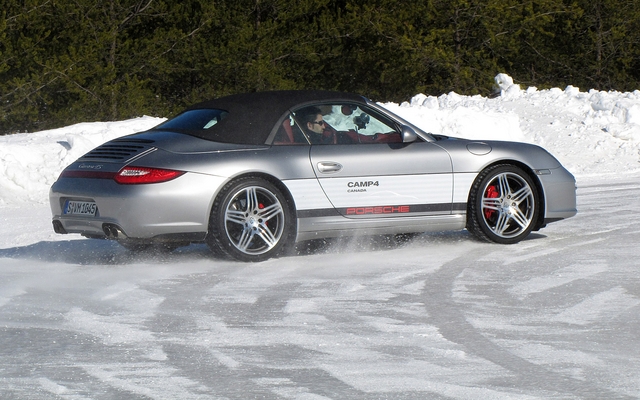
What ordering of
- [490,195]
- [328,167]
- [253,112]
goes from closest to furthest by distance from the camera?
[328,167], [253,112], [490,195]

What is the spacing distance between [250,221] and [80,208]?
133cm

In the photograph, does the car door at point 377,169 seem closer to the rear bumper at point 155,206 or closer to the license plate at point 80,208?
the rear bumper at point 155,206

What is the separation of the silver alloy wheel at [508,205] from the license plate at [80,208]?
10.9 ft

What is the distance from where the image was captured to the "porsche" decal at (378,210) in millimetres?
8922

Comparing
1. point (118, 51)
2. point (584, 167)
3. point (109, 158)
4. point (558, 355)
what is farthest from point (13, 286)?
point (118, 51)

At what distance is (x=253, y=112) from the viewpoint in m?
8.91

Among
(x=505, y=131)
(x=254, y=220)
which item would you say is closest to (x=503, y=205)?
(x=254, y=220)

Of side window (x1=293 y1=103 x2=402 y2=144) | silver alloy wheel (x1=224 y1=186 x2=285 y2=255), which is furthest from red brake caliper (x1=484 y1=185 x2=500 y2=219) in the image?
silver alloy wheel (x1=224 y1=186 x2=285 y2=255)

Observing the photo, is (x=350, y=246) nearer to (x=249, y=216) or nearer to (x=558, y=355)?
(x=249, y=216)

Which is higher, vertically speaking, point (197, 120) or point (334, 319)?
point (197, 120)

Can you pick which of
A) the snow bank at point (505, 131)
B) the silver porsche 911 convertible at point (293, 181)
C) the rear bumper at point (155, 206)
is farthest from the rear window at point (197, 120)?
the snow bank at point (505, 131)

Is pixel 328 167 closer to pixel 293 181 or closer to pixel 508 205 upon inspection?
pixel 293 181

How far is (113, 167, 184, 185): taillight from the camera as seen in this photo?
323 inches

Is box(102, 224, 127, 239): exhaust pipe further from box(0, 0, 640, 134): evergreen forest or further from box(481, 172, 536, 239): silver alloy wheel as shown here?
box(0, 0, 640, 134): evergreen forest
